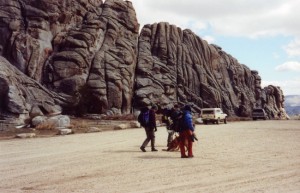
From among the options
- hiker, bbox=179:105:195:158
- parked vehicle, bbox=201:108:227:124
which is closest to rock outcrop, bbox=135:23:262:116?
parked vehicle, bbox=201:108:227:124

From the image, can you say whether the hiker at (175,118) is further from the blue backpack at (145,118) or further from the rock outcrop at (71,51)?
the rock outcrop at (71,51)

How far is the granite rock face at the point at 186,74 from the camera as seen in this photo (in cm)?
6112

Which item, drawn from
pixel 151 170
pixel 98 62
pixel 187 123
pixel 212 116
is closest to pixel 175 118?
pixel 187 123

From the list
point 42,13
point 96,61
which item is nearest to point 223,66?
point 96,61

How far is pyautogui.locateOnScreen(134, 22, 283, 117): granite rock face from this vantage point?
201 feet

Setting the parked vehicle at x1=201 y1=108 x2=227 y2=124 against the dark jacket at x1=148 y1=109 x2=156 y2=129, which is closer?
the dark jacket at x1=148 y1=109 x2=156 y2=129

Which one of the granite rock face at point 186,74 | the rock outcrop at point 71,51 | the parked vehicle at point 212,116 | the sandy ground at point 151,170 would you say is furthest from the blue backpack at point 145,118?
the granite rock face at point 186,74

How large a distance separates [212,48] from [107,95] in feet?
96.9

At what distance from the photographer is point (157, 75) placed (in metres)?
62.7

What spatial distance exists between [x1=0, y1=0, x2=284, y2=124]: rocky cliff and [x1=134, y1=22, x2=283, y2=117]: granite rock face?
18 centimetres

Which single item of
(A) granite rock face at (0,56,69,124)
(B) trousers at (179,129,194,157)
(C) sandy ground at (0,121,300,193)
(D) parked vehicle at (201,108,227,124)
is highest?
(A) granite rock face at (0,56,69,124)

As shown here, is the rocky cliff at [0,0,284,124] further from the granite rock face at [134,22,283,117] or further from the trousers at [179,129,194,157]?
the trousers at [179,129,194,157]

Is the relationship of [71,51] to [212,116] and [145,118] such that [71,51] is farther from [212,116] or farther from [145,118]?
[145,118]

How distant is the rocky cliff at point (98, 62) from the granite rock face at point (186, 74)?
0.58 ft
